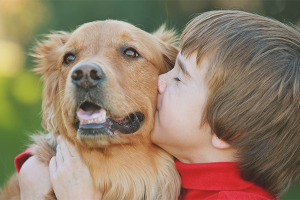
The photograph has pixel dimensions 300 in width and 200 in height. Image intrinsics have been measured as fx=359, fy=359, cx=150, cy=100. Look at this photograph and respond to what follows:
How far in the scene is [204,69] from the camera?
2.82 meters

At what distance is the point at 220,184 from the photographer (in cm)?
272

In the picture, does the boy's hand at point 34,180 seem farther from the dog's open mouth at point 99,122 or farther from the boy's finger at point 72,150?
the dog's open mouth at point 99,122

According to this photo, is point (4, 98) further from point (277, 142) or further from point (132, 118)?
point (277, 142)

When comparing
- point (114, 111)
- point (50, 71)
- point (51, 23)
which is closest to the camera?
point (114, 111)

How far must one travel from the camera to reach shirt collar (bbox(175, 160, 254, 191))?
2.72m

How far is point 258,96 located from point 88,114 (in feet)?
4.27

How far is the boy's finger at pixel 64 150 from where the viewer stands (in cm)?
310

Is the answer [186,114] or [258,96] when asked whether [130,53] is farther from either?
[258,96]

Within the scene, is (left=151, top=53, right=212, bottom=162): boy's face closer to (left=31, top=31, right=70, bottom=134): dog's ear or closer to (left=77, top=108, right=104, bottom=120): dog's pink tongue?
(left=77, top=108, right=104, bottom=120): dog's pink tongue

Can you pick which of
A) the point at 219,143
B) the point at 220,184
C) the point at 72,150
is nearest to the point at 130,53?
the point at 72,150

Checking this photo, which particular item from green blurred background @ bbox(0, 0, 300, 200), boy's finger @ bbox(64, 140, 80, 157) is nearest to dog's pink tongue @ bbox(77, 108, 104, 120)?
boy's finger @ bbox(64, 140, 80, 157)

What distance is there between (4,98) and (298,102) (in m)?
7.14

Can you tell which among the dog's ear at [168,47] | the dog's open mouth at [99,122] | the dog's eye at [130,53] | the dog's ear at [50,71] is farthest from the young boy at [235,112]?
the dog's ear at [50,71]

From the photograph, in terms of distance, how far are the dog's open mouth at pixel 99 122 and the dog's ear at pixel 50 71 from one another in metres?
0.71
